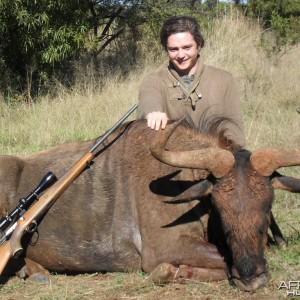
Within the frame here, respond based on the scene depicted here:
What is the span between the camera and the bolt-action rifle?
180 inches

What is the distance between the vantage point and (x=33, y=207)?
4777 mm

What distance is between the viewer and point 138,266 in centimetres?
479

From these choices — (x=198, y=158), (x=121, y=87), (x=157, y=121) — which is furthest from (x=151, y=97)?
(x=121, y=87)

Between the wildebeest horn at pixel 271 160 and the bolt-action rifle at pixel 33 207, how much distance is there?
1240 mm

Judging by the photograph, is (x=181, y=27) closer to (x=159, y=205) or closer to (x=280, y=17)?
(x=159, y=205)

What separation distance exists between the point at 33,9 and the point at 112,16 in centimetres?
379

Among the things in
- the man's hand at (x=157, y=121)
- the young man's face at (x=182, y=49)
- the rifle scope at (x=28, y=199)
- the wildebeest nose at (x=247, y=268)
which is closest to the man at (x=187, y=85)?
the young man's face at (x=182, y=49)

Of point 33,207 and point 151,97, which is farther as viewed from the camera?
point 151,97

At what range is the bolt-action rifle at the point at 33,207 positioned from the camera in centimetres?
457

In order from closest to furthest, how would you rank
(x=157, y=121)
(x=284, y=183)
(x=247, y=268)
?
(x=247, y=268)
(x=284, y=183)
(x=157, y=121)

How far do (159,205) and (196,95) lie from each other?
4.25ft

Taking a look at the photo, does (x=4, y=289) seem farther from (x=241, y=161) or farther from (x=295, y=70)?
(x=295, y=70)

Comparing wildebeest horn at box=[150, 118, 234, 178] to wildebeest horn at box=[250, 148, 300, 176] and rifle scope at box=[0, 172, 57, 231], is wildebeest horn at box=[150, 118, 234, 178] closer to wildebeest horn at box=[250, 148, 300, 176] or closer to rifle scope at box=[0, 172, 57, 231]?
wildebeest horn at box=[250, 148, 300, 176]

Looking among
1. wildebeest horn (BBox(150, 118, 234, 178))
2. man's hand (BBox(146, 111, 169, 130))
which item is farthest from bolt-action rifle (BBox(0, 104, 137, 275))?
wildebeest horn (BBox(150, 118, 234, 178))
